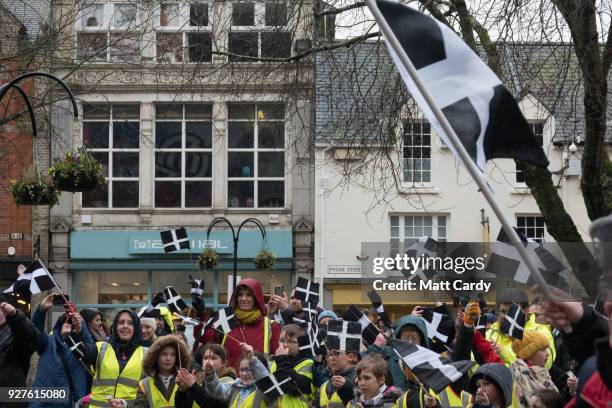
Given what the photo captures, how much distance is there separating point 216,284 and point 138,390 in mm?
22630

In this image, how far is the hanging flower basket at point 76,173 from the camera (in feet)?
43.8

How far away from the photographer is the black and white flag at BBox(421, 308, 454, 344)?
1028 centimetres

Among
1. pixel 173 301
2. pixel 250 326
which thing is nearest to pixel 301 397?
pixel 250 326

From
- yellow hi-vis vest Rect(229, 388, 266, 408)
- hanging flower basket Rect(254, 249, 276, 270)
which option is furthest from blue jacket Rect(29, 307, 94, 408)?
hanging flower basket Rect(254, 249, 276, 270)

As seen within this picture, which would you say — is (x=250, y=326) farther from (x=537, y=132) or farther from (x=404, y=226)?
(x=404, y=226)

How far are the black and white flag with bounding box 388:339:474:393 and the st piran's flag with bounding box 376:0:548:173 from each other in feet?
9.39

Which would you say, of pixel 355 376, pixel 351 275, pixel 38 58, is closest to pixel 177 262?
pixel 351 275

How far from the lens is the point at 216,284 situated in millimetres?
32531

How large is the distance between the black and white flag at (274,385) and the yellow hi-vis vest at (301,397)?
0.17 m

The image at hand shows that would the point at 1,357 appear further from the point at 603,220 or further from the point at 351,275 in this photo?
the point at 351,275

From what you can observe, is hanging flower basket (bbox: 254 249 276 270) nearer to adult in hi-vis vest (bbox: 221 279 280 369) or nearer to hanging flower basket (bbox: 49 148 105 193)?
hanging flower basket (bbox: 49 148 105 193)

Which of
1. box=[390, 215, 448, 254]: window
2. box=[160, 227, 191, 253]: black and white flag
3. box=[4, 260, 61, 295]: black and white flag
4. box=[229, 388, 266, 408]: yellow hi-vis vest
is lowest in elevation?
box=[229, 388, 266, 408]: yellow hi-vis vest

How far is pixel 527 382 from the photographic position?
7.65m

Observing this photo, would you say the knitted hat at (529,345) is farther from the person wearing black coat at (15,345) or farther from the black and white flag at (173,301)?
the black and white flag at (173,301)
